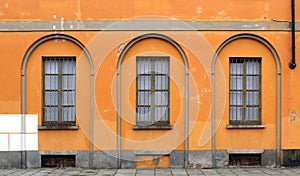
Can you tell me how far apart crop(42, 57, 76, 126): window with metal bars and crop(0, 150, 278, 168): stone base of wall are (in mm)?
1265

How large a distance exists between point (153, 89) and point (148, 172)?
9.10 feet

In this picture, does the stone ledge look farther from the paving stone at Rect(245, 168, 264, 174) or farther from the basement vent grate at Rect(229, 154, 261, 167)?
the paving stone at Rect(245, 168, 264, 174)

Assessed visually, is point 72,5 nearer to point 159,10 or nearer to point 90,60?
point 90,60

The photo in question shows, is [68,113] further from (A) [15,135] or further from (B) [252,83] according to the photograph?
(B) [252,83]

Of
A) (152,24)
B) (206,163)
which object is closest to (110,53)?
(152,24)

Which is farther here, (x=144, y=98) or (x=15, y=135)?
(x=144, y=98)

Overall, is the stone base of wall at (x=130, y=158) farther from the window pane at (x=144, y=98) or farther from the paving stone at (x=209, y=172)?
the window pane at (x=144, y=98)

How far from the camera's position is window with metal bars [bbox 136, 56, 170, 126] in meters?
13.8

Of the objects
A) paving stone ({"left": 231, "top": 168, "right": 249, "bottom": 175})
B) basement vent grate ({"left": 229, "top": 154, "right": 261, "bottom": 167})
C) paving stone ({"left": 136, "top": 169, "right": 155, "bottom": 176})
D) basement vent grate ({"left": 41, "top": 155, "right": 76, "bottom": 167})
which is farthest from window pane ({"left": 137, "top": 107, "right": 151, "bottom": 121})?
paving stone ({"left": 231, "top": 168, "right": 249, "bottom": 175})

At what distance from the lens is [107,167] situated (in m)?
13.6

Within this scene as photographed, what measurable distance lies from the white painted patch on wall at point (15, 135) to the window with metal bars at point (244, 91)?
6.66 meters

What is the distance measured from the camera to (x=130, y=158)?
13.6m

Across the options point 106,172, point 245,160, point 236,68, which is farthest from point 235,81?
point 106,172

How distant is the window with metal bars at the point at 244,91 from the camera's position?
45.8ft
